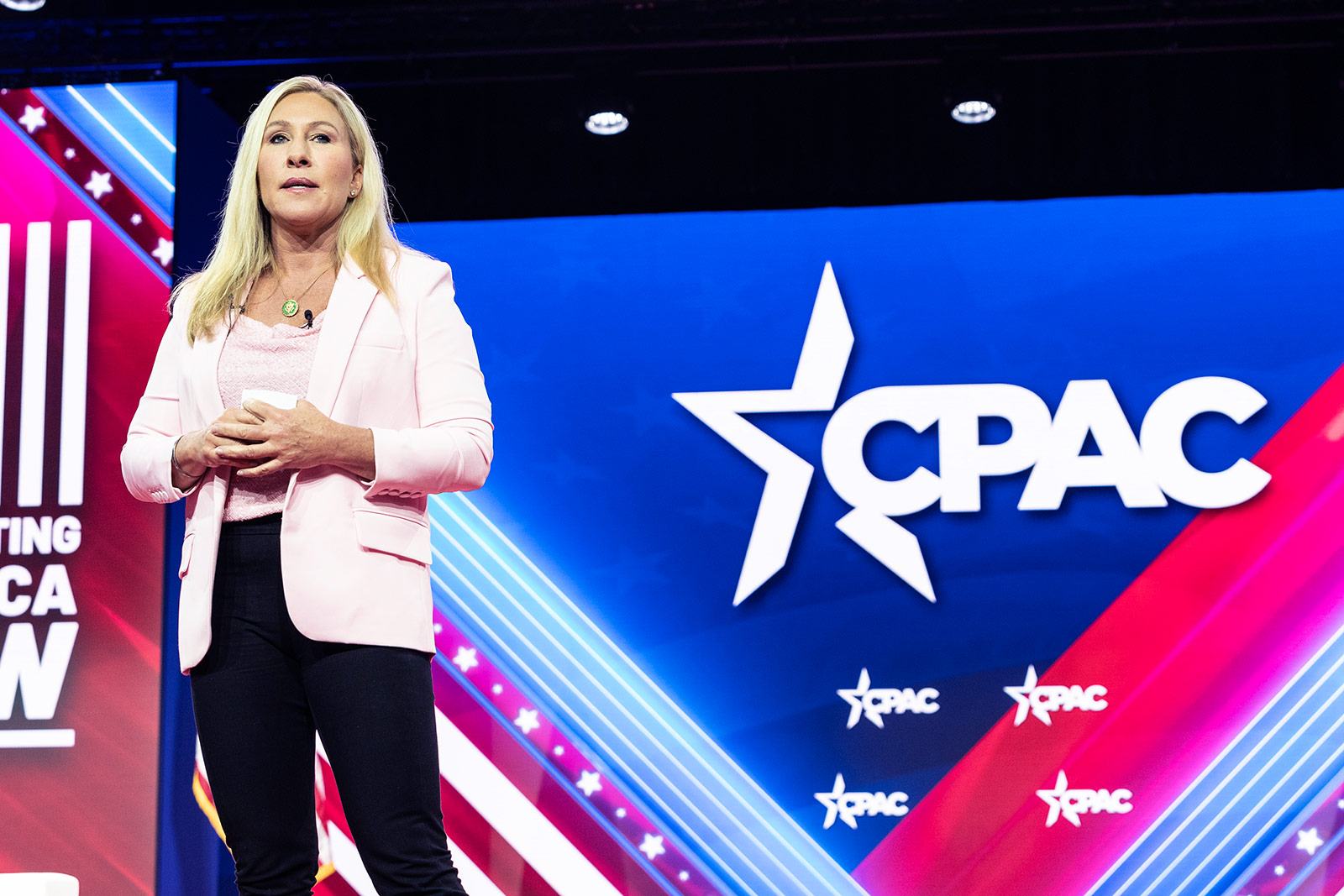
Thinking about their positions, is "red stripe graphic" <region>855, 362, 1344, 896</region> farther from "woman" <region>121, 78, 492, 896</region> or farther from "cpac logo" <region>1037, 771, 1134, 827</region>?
"woman" <region>121, 78, 492, 896</region>

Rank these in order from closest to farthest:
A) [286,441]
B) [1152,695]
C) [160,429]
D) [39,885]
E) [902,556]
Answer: [286,441] < [160,429] < [39,885] < [1152,695] < [902,556]

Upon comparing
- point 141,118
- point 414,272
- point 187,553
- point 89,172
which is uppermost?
point 141,118

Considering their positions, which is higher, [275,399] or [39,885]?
[275,399]

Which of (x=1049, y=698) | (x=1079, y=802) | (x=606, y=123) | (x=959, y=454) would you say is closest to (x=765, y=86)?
(x=606, y=123)

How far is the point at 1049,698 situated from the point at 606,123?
185 centimetres

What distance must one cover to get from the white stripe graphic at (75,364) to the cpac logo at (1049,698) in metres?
2.32

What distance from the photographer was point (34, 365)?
3.38 meters

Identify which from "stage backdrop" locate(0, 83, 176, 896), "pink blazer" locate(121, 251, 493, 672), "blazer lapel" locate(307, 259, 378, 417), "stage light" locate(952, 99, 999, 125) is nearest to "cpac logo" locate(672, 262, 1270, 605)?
"stage light" locate(952, 99, 999, 125)

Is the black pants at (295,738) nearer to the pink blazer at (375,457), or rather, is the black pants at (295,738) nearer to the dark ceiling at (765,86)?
the pink blazer at (375,457)

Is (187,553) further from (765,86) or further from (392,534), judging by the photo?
(765,86)

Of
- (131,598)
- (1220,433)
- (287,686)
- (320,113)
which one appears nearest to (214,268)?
(320,113)

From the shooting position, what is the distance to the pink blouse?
1.47 meters

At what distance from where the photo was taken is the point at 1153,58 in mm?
3570

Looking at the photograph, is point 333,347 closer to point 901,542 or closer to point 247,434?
point 247,434
